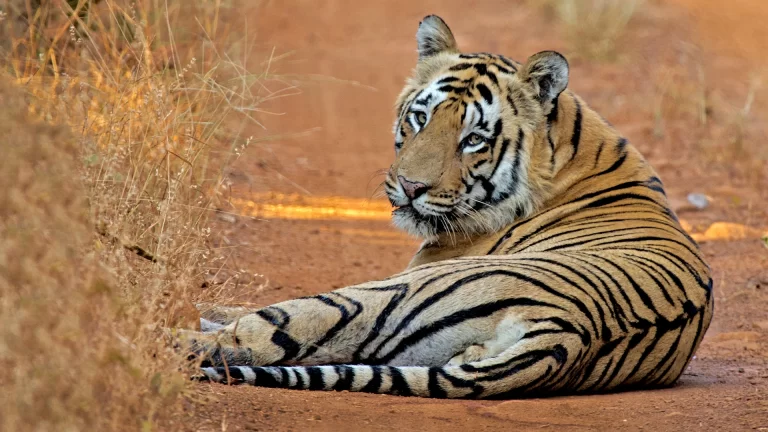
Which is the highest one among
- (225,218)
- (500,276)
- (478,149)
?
(478,149)

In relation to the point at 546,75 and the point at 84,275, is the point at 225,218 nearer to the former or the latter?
the point at 546,75

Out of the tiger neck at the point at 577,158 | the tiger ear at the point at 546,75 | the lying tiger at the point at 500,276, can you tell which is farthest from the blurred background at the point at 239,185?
the tiger ear at the point at 546,75

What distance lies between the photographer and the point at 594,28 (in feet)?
44.2

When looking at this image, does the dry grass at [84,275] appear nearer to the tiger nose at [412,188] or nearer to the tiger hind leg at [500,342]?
the tiger nose at [412,188]

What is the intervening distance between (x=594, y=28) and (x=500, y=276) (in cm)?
989

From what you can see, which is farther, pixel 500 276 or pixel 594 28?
pixel 594 28

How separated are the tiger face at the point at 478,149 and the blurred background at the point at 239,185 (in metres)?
0.86

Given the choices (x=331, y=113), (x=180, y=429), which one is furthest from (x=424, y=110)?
(x=331, y=113)

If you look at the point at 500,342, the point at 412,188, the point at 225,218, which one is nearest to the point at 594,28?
the point at 225,218

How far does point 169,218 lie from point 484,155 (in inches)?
62.6

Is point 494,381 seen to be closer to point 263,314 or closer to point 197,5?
point 263,314

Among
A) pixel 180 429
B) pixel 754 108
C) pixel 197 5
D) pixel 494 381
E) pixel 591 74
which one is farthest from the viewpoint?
pixel 591 74

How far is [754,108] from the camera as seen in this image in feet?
38.8

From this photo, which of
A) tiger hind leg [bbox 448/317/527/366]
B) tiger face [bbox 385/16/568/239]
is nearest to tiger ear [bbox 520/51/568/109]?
tiger face [bbox 385/16/568/239]
